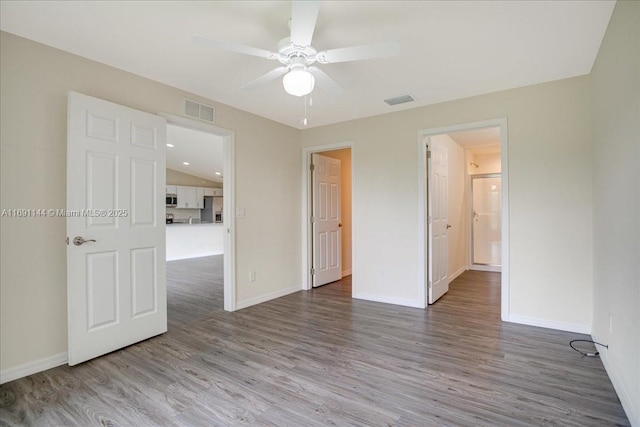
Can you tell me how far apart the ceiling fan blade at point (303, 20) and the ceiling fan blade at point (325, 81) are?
30 cm

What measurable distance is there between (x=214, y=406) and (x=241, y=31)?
8.30 feet

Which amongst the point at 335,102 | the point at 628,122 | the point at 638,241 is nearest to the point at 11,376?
the point at 335,102

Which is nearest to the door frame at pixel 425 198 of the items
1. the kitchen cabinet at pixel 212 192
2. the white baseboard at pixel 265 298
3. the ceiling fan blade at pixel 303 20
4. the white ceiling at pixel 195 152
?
the white baseboard at pixel 265 298

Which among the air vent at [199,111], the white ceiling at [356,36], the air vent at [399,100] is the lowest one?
the air vent at [199,111]

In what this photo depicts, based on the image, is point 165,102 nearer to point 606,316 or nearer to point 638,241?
point 638,241

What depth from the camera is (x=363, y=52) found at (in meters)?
1.97

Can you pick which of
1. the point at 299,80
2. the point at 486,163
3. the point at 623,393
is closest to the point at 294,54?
the point at 299,80

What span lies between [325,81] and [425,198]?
218 cm

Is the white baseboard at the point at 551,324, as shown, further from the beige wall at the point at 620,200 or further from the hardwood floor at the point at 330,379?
the beige wall at the point at 620,200

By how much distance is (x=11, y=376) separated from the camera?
226 cm

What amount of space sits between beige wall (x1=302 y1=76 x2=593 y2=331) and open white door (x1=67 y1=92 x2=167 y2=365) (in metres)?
2.84

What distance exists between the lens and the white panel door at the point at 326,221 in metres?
5.08

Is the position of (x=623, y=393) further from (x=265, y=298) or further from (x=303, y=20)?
(x=265, y=298)

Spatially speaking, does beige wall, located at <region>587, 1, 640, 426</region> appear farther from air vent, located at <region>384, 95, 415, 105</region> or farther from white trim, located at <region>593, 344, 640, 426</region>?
air vent, located at <region>384, 95, 415, 105</region>
